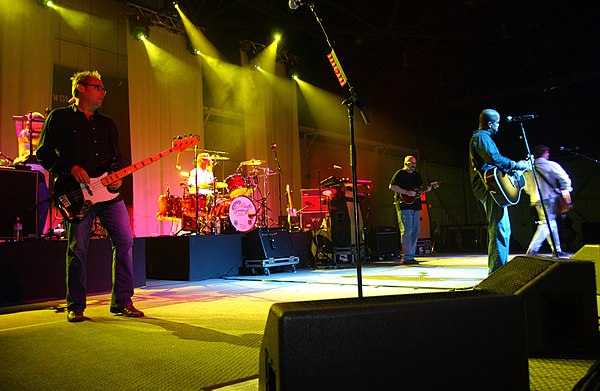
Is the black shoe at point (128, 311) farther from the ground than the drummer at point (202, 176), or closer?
closer

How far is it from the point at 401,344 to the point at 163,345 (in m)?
1.83

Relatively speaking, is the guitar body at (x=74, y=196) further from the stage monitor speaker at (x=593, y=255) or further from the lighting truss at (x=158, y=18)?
the lighting truss at (x=158, y=18)

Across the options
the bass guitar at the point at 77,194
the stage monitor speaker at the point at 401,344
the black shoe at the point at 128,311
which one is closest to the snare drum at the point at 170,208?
the black shoe at the point at 128,311

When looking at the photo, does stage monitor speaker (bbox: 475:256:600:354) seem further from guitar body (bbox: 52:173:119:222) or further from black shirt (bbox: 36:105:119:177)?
black shirt (bbox: 36:105:119:177)

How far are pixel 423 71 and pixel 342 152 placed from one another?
3.84m

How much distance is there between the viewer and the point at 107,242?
212 inches

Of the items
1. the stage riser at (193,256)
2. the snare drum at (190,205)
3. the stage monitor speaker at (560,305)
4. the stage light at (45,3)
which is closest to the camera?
the stage monitor speaker at (560,305)

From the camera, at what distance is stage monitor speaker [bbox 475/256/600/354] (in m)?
2.03

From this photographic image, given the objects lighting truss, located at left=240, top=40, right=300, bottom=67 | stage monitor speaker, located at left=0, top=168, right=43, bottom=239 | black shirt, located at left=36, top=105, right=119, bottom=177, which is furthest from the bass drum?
lighting truss, located at left=240, top=40, right=300, bottom=67

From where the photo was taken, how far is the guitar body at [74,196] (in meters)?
3.44

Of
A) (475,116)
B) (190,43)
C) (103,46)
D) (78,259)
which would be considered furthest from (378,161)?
(78,259)

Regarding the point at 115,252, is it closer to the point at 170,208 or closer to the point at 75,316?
the point at 75,316

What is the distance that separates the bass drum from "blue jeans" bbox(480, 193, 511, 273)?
192 inches

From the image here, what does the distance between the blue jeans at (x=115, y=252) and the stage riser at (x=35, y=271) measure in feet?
4.68
